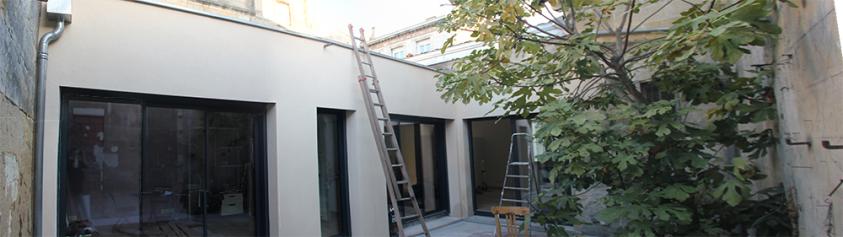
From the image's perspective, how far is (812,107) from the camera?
2295mm

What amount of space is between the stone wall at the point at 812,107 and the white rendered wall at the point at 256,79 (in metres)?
3.93

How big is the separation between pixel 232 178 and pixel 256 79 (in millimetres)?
1161

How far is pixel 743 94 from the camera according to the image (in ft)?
10.5

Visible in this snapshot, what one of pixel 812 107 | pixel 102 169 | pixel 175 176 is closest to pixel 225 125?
pixel 175 176

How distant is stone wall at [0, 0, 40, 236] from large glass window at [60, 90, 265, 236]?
2.48 ft

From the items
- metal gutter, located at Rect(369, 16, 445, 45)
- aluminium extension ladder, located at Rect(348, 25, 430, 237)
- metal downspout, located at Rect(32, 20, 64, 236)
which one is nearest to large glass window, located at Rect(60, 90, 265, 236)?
metal downspout, located at Rect(32, 20, 64, 236)

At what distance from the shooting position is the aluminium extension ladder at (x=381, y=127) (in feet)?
15.8

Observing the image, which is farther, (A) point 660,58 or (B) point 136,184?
(B) point 136,184

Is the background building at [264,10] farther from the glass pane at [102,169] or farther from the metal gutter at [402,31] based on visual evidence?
the metal gutter at [402,31]

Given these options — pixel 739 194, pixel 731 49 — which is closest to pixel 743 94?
pixel 739 194

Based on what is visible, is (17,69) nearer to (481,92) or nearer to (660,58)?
(481,92)

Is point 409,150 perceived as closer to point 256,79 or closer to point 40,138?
point 256,79

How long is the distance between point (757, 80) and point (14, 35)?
15.2 feet

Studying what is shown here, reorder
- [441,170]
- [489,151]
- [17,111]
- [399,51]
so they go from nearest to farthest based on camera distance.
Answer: [17,111] < [441,170] < [489,151] < [399,51]
